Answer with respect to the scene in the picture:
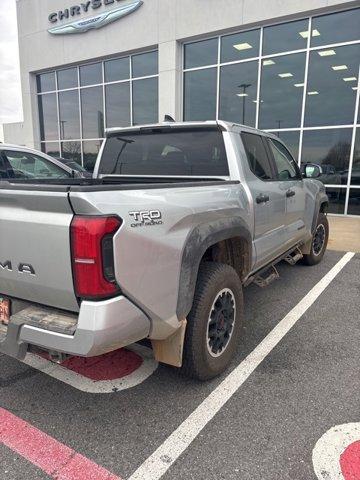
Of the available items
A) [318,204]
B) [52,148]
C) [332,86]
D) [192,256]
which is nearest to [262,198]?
[192,256]

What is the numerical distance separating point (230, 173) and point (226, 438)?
2027mm

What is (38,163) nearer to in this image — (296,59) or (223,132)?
(223,132)

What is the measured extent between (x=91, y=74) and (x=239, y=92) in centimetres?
671

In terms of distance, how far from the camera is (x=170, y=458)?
207 cm

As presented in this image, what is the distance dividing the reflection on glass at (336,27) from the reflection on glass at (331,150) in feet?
7.92

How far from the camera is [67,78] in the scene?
16.0 meters

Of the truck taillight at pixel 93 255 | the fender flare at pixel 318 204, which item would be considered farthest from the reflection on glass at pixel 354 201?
the truck taillight at pixel 93 255

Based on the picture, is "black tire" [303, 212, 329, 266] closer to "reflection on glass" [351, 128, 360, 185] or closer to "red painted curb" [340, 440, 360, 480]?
"red painted curb" [340, 440, 360, 480]

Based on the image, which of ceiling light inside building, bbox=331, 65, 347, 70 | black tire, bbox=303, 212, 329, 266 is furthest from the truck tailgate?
ceiling light inside building, bbox=331, 65, 347, 70

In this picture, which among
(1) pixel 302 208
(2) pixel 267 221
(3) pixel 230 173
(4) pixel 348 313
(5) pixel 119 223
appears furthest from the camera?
(1) pixel 302 208

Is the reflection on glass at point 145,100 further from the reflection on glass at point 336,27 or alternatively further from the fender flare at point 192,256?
the fender flare at point 192,256

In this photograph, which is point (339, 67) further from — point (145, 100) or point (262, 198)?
point (262, 198)

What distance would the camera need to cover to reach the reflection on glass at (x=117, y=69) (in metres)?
14.1

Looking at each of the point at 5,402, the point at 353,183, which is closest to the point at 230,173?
the point at 5,402
